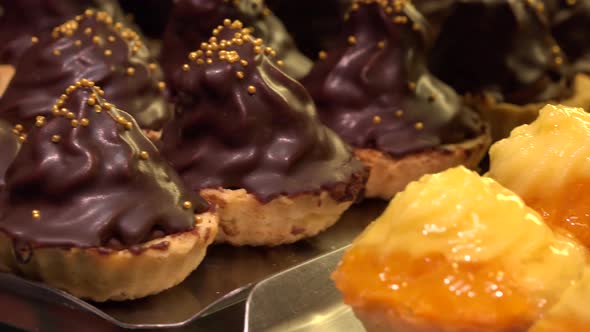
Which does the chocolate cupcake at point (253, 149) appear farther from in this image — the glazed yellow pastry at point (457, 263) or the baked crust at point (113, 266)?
the glazed yellow pastry at point (457, 263)

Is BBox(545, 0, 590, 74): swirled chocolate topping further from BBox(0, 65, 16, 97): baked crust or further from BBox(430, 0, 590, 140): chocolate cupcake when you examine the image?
BBox(0, 65, 16, 97): baked crust

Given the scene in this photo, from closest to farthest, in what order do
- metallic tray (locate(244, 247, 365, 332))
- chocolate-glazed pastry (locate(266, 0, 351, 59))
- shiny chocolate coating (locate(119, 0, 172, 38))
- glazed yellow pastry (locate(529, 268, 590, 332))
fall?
1. glazed yellow pastry (locate(529, 268, 590, 332))
2. metallic tray (locate(244, 247, 365, 332))
3. chocolate-glazed pastry (locate(266, 0, 351, 59))
4. shiny chocolate coating (locate(119, 0, 172, 38))

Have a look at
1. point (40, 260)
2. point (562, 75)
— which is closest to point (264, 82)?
point (40, 260)

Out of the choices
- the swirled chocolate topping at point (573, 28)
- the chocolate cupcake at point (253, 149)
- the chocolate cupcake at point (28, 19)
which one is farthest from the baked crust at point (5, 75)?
the swirled chocolate topping at point (573, 28)

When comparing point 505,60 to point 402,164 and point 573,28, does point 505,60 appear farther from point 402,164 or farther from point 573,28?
point 402,164

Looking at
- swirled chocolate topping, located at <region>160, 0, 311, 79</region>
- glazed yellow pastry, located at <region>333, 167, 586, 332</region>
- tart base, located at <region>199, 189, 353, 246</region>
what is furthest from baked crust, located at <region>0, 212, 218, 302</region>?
swirled chocolate topping, located at <region>160, 0, 311, 79</region>

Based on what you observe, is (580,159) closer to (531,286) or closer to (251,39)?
(531,286)
